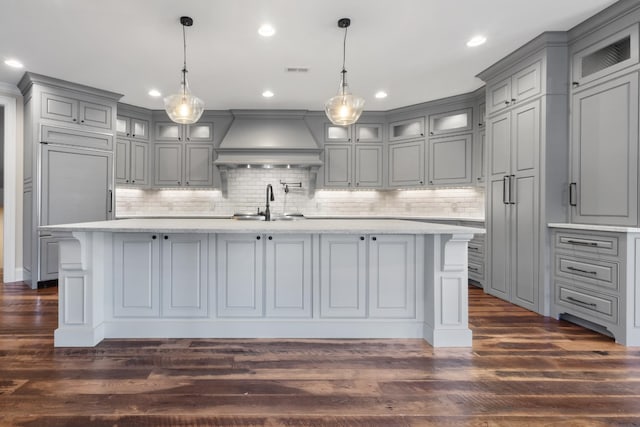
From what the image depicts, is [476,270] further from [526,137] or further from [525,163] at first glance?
[526,137]

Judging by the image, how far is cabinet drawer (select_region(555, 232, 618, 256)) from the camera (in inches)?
107

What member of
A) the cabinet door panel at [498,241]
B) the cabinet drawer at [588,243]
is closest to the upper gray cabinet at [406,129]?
the cabinet door panel at [498,241]

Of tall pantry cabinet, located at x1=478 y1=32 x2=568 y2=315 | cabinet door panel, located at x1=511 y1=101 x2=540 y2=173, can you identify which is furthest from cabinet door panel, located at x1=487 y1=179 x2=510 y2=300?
cabinet door panel, located at x1=511 y1=101 x2=540 y2=173

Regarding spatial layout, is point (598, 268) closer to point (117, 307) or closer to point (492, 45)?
point (492, 45)

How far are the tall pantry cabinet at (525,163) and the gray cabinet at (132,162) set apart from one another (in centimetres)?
544

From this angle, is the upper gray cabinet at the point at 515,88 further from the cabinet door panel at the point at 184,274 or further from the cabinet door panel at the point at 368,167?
the cabinet door panel at the point at 184,274

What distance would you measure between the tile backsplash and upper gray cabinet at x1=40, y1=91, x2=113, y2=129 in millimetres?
1496

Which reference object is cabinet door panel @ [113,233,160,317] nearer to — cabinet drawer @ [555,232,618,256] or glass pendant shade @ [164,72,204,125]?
glass pendant shade @ [164,72,204,125]

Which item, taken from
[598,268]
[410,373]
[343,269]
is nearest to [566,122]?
[598,268]

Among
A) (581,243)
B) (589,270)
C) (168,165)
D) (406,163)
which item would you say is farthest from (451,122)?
(168,165)

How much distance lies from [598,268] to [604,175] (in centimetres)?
84

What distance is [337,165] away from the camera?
6004 mm

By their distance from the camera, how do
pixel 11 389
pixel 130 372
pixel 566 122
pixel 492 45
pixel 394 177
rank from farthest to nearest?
pixel 394 177 < pixel 492 45 < pixel 566 122 < pixel 130 372 < pixel 11 389

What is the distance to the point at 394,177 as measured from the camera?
594cm
